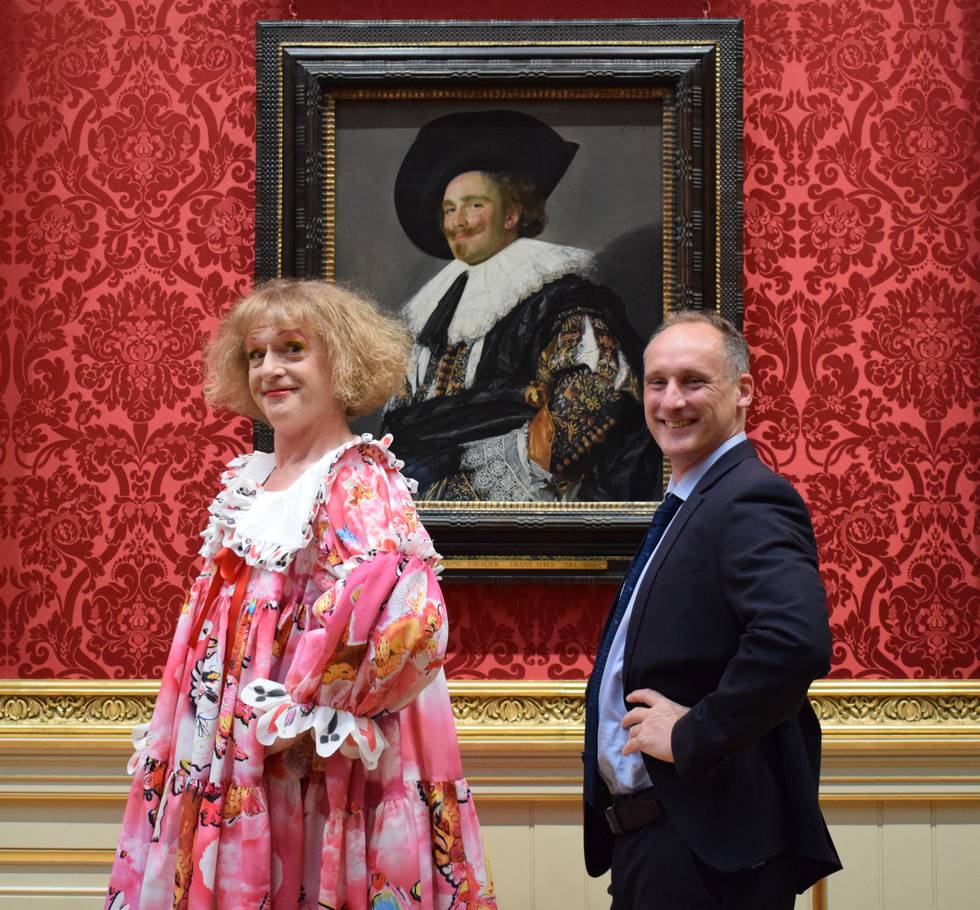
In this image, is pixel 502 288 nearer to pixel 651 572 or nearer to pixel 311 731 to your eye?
pixel 651 572

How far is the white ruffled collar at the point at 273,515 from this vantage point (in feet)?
7.00

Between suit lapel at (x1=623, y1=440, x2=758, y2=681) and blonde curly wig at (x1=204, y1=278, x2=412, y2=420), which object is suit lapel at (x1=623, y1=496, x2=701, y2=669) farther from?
blonde curly wig at (x1=204, y1=278, x2=412, y2=420)

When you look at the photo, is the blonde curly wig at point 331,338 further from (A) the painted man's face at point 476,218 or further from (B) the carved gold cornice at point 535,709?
(B) the carved gold cornice at point 535,709

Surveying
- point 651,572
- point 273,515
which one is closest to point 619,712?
point 651,572

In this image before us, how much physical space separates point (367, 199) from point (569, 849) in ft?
6.35

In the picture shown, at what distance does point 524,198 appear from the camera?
3406mm

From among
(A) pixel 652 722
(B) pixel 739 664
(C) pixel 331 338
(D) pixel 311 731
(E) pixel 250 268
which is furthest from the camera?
(E) pixel 250 268

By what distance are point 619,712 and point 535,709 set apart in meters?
1.21

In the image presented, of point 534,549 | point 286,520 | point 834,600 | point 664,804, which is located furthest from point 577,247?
point 664,804

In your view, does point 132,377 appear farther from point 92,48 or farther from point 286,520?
point 286,520

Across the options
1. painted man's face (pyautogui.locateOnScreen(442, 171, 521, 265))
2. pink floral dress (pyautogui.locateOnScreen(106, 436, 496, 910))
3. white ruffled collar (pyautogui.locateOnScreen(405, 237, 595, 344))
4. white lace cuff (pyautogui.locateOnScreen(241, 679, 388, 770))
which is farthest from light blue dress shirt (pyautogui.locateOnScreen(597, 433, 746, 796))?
painted man's face (pyautogui.locateOnScreen(442, 171, 521, 265))

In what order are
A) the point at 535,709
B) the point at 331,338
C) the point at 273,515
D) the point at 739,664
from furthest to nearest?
the point at 535,709 < the point at 331,338 < the point at 273,515 < the point at 739,664

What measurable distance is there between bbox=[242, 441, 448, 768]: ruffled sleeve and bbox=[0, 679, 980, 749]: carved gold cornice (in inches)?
49.6

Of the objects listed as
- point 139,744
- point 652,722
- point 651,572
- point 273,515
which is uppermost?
point 273,515
